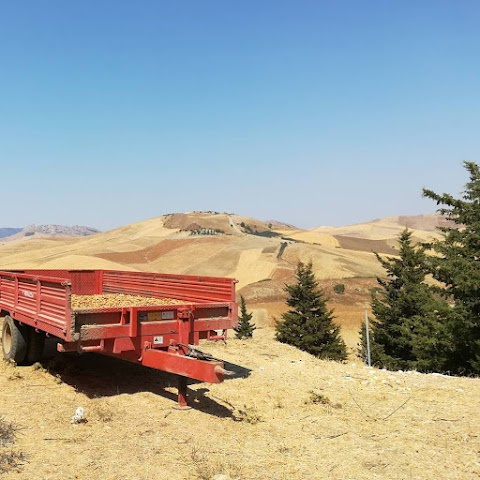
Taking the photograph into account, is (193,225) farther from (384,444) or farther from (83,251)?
(384,444)

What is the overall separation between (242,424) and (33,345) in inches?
174

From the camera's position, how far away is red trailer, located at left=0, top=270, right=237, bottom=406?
6.25m

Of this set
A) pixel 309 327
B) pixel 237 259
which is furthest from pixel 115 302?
pixel 237 259

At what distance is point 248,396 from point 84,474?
3120mm

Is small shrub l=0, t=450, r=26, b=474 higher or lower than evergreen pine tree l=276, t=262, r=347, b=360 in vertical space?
Answer: higher

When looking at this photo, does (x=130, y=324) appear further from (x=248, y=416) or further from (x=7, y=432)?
(x=248, y=416)

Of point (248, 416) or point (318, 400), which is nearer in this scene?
point (248, 416)

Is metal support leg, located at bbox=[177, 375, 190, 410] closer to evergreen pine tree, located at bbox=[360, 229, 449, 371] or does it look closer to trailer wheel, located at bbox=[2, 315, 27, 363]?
trailer wheel, located at bbox=[2, 315, 27, 363]

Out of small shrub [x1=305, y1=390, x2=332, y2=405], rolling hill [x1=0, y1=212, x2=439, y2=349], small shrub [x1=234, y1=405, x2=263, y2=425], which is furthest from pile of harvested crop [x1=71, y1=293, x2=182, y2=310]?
rolling hill [x1=0, y1=212, x2=439, y2=349]

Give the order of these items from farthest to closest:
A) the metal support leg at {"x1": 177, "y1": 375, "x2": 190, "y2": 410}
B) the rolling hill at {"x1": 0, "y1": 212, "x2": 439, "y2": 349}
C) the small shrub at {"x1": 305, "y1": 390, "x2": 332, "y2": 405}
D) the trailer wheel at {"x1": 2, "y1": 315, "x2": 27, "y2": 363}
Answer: the rolling hill at {"x1": 0, "y1": 212, "x2": 439, "y2": 349} → the trailer wheel at {"x1": 2, "y1": 315, "x2": 27, "y2": 363} → the small shrub at {"x1": 305, "y1": 390, "x2": 332, "y2": 405} → the metal support leg at {"x1": 177, "y1": 375, "x2": 190, "y2": 410}

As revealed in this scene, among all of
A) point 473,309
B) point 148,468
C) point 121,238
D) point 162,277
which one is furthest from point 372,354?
point 121,238

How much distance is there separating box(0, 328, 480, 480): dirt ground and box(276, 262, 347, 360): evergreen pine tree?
42.8ft

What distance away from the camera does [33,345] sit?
332 inches

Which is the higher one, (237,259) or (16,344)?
(16,344)
